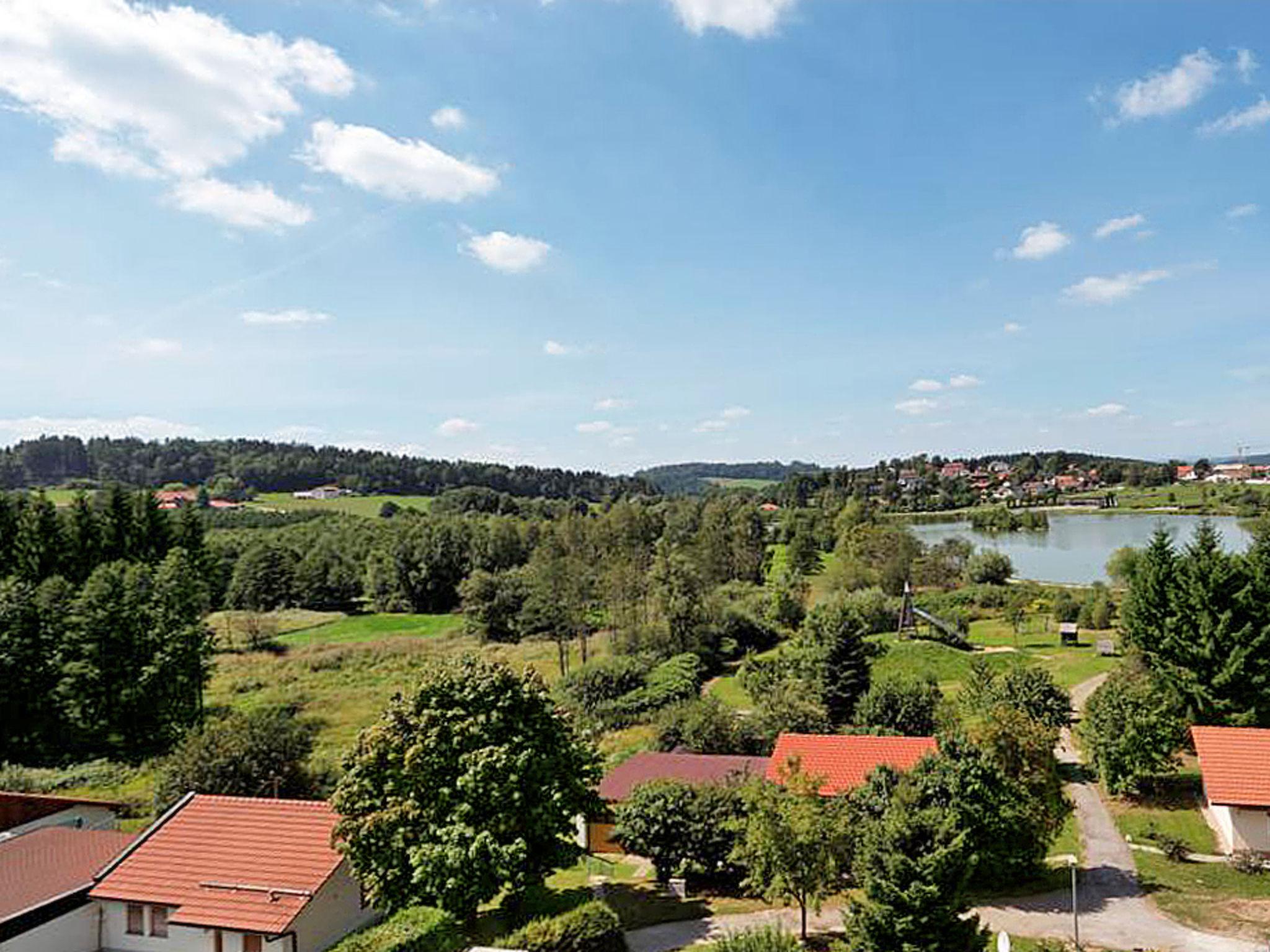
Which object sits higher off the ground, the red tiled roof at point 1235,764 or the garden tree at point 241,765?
the red tiled roof at point 1235,764

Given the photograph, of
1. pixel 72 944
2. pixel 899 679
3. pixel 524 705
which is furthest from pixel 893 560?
pixel 72 944

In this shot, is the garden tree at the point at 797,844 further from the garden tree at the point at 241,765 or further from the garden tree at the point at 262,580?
the garden tree at the point at 262,580

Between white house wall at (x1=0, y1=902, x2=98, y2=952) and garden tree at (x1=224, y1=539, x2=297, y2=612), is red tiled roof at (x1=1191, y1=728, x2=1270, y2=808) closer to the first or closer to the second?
white house wall at (x1=0, y1=902, x2=98, y2=952)

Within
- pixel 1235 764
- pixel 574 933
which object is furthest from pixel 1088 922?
pixel 574 933

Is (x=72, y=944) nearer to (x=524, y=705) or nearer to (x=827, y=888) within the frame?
(x=524, y=705)

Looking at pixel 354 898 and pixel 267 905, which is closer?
pixel 267 905

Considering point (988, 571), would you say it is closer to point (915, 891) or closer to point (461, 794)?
point (915, 891)

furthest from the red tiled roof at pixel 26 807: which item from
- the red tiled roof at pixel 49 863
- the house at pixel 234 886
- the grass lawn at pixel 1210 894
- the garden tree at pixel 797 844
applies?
the grass lawn at pixel 1210 894
